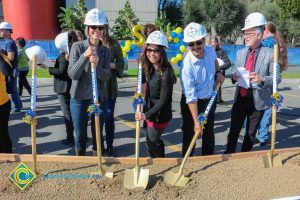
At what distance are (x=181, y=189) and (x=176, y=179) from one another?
11 centimetres

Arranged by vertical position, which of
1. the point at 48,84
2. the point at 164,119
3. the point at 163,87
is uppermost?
the point at 163,87

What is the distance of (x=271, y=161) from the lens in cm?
326

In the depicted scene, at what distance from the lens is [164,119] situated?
333 cm

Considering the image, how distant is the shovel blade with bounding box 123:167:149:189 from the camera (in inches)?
112

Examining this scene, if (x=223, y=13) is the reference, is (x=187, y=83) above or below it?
below

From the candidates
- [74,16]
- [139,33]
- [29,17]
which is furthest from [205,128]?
[74,16]

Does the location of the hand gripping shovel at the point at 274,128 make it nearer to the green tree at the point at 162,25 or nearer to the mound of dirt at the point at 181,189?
the mound of dirt at the point at 181,189

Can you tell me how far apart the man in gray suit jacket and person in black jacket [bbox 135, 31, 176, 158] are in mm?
919


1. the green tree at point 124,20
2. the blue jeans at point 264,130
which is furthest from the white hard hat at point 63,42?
the green tree at point 124,20

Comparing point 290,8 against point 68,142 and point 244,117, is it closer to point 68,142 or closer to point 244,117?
point 244,117

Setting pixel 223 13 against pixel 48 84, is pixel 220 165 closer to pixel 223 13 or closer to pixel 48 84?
pixel 48 84

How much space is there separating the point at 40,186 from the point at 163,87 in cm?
151

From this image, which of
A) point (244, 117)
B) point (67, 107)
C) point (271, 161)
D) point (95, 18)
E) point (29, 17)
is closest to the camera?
point (95, 18)

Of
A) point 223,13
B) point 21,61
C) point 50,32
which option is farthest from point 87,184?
point 223,13
